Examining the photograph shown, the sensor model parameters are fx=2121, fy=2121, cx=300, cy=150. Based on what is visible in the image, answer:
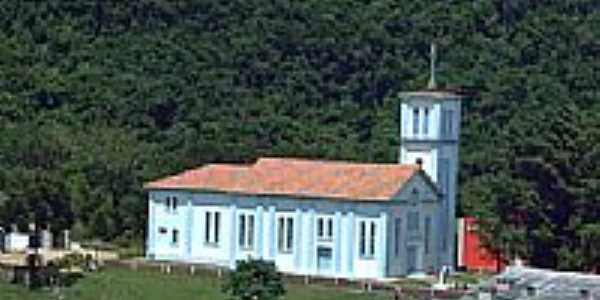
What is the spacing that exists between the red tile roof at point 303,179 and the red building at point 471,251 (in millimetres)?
3611

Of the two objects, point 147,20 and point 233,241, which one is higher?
point 147,20

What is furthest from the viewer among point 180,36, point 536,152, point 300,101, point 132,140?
point 180,36

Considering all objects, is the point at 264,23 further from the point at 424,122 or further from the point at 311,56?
the point at 424,122

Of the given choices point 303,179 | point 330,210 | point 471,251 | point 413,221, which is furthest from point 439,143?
point 330,210

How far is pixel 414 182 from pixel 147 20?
48.9 m

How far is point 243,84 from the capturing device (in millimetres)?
102500

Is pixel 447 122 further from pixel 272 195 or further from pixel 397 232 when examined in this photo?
pixel 272 195

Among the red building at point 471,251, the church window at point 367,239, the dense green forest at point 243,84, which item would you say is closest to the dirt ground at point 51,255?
the dense green forest at point 243,84

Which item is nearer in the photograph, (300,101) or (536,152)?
(536,152)

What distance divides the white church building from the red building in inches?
41.2

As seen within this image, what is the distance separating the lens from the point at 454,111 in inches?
2601

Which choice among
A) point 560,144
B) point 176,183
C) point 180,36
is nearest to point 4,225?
point 176,183

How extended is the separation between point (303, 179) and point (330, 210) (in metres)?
2.00

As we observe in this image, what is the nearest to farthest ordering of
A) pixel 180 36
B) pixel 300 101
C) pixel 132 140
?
pixel 132 140
pixel 300 101
pixel 180 36
